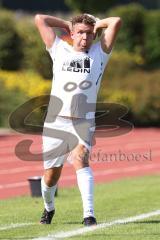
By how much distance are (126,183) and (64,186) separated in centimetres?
122

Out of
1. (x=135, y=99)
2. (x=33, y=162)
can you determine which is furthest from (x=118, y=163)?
(x=135, y=99)

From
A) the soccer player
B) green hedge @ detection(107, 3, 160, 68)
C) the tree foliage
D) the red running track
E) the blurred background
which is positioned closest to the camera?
the soccer player

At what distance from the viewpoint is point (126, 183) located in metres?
15.5

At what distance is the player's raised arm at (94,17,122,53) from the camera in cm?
841

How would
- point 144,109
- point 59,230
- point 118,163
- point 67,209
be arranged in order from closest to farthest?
point 59,230 < point 67,209 < point 118,163 < point 144,109

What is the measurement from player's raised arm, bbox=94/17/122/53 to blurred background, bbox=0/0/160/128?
18.8 meters

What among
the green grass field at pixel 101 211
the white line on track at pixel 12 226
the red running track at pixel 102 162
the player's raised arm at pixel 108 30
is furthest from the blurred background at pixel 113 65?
the player's raised arm at pixel 108 30

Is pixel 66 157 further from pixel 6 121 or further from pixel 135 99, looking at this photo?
pixel 135 99

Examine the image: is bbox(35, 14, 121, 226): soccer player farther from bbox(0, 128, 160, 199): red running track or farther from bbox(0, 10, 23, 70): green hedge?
bbox(0, 10, 23, 70): green hedge

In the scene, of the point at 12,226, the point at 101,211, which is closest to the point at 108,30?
the point at 12,226

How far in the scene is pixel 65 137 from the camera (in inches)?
328

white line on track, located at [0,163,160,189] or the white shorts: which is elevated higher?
the white shorts

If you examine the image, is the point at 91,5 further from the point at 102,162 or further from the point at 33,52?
the point at 102,162

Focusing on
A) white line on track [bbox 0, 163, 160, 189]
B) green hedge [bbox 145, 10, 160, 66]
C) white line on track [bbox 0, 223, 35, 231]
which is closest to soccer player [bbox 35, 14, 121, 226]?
white line on track [bbox 0, 223, 35, 231]
